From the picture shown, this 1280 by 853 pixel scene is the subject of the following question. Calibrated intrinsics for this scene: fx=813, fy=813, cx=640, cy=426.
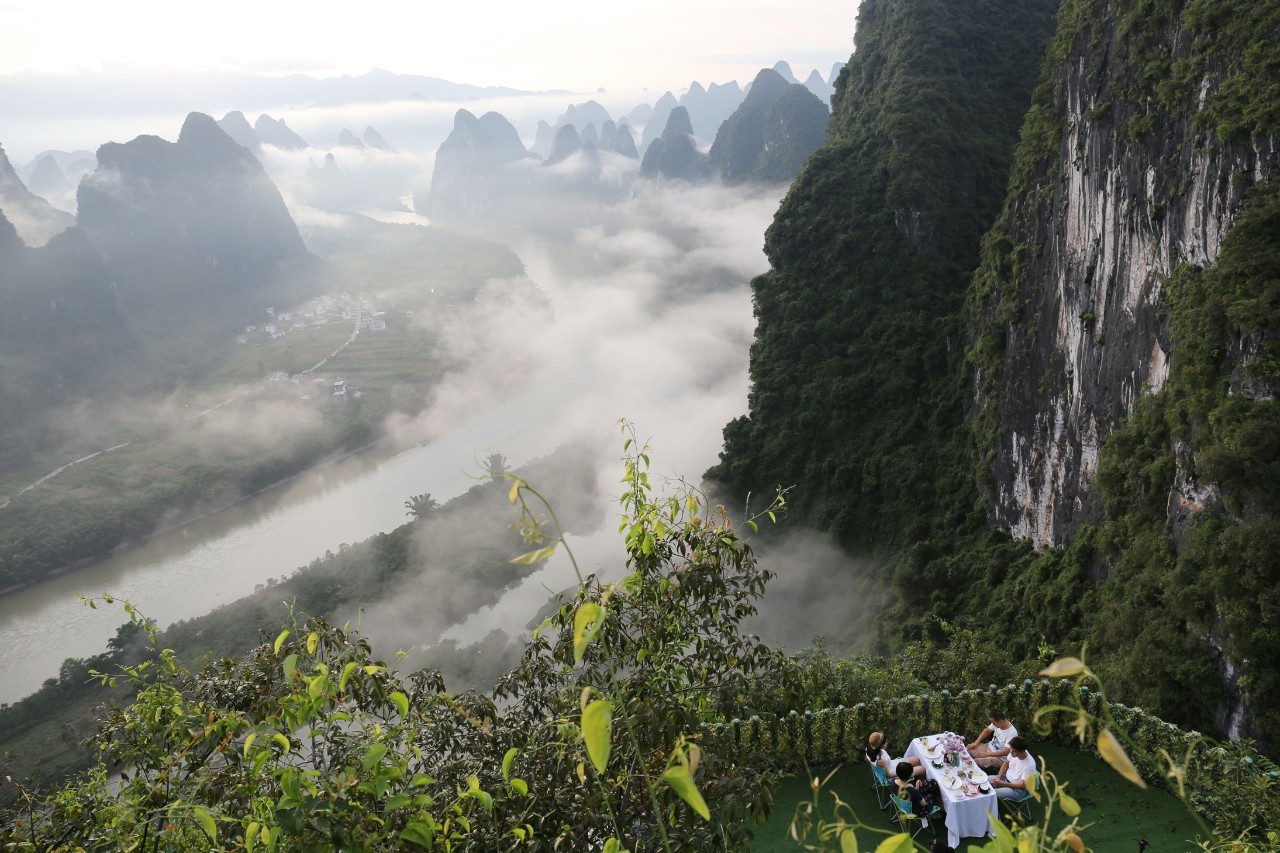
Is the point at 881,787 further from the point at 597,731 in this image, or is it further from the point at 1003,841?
the point at 597,731

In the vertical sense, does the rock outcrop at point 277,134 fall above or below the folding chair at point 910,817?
above

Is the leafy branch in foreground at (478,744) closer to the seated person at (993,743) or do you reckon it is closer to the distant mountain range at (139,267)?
the seated person at (993,743)

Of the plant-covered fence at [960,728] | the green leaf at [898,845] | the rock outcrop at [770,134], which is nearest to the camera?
the green leaf at [898,845]

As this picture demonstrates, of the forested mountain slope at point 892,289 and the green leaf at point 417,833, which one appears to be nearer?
the green leaf at point 417,833

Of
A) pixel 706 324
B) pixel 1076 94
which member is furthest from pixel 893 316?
pixel 706 324

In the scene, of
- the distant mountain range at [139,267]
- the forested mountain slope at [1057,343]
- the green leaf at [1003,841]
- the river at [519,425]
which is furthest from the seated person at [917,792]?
the distant mountain range at [139,267]

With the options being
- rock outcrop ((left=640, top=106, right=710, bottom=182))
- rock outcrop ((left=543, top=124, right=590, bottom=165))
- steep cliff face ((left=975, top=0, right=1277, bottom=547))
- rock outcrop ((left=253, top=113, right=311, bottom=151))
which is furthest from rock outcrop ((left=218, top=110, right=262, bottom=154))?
steep cliff face ((left=975, top=0, right=1277, bottom=547))

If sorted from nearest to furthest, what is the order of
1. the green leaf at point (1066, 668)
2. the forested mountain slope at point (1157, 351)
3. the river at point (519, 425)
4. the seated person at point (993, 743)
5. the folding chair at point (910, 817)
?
1. the green leaf at point (1066, 668)
2. the folding chair at point (910, 817)
3. the seated person at point (993, 743)
4. the forested mountain slope at point (1157, 351)
5. the river at point (519, 425)
